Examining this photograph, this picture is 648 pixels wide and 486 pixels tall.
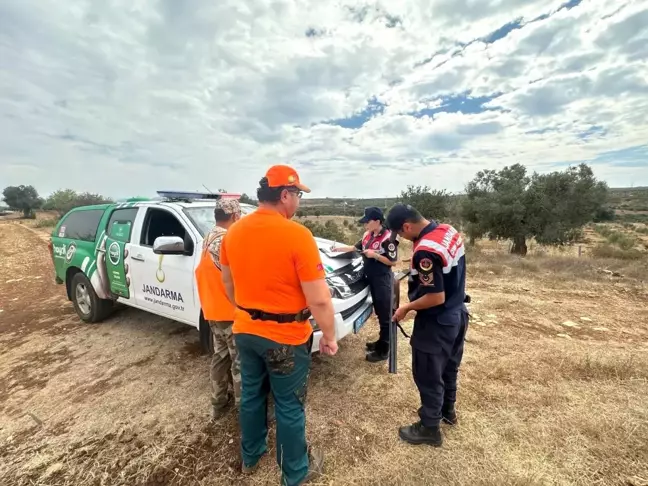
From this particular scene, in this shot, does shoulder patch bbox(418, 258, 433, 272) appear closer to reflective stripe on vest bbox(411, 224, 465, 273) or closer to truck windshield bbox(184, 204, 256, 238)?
reflective stripe on vest bbox(411, 224, 465, 273)

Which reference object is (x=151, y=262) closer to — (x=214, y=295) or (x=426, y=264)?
(x=214, y=295)

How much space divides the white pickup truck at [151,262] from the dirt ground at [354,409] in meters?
0.58

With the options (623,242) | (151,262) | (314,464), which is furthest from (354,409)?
(623,242)

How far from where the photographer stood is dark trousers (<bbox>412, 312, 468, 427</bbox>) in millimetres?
2342

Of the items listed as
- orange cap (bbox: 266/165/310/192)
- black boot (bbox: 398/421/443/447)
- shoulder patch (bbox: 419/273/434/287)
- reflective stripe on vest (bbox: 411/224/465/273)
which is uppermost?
orange cap (bbox: 266/165/310/192)

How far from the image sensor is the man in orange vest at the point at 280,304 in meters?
1.79

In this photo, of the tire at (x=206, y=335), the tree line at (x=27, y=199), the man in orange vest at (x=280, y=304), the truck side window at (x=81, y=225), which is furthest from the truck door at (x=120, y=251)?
the tree line at (x=27, y=199)

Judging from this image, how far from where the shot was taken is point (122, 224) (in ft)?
14.6

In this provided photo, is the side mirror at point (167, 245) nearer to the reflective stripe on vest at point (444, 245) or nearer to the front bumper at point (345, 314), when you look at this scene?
the front bumper at point (345, 314)

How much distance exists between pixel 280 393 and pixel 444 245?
1369mm

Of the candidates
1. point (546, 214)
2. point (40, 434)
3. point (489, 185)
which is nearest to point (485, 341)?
point (40, 434)

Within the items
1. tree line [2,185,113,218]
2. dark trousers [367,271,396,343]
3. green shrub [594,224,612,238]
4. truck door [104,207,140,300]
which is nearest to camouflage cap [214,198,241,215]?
dark trousers [367,271,396,343]

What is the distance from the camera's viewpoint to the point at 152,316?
5391 mm

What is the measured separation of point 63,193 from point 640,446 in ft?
220
